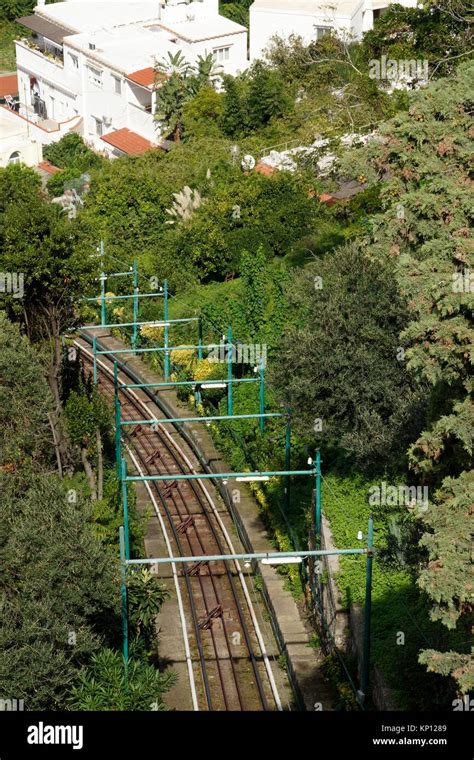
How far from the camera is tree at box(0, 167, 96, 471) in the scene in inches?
1745

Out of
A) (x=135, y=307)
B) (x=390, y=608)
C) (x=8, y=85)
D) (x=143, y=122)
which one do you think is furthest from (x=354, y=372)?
(x=8, y=85)

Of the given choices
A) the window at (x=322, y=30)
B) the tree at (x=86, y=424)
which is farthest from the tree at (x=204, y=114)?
the tree at (x=86, y=424)

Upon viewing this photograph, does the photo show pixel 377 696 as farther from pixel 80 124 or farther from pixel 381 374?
pixel 80 124

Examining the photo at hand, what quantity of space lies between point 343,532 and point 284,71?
1904 inches

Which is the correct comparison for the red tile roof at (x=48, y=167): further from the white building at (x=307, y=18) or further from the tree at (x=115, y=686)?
the tree at (x=115, y=686)

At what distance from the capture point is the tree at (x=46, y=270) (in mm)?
44312

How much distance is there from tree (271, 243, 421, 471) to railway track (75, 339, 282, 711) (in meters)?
5.59

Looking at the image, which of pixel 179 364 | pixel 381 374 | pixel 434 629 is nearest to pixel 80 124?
pixel 179 364

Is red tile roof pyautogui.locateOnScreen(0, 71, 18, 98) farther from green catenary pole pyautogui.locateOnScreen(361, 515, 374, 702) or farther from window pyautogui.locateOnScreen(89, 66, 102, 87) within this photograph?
green catenary pole pyautogui.locateOnScreen(361, 515, 374, 702)

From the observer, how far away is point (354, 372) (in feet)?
121

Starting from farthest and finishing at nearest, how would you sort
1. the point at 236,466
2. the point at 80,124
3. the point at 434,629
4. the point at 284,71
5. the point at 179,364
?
the point at 80,124 → the point at 284,71 → the point at 179,364 → the point at 236,466 → the point at 434,629

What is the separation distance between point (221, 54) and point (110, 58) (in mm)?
6673

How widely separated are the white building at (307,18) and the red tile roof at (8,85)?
818 inches

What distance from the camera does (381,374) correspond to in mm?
36844
